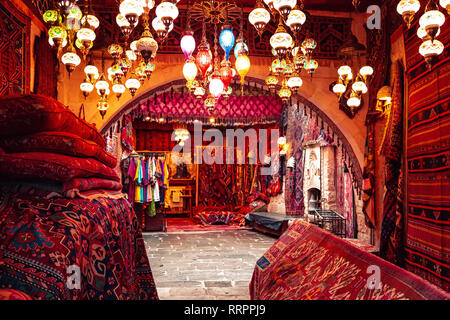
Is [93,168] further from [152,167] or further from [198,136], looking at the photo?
[198,136]

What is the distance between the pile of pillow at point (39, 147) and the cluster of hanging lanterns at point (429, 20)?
2.81m

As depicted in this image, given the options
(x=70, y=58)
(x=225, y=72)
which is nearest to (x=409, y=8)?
(x=225, y=72)

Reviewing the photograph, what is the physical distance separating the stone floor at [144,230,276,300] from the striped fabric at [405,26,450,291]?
2.22 meters

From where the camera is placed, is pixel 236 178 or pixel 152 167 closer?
pixel 152 167

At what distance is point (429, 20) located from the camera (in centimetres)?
263

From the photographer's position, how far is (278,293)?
227 centimetres

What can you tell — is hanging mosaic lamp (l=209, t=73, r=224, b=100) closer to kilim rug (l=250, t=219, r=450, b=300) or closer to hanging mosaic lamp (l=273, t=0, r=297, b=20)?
hanging mosaic lamp (l=273, t=0, r=297, b=20)

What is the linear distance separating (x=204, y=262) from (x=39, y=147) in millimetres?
5085

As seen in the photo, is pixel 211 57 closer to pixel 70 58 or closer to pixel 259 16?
pixel 259 16

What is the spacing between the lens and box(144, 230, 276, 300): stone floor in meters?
4.32

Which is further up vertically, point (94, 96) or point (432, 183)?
point (94, 96)

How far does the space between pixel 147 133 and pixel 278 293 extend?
12415 mm
